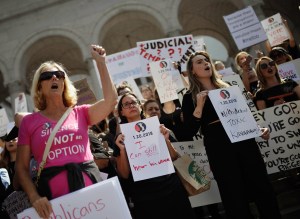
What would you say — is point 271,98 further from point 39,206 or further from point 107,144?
point 39,206

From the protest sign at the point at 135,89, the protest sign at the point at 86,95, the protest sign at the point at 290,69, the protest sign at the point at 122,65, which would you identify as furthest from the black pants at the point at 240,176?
the protest sign at the point at 122,65

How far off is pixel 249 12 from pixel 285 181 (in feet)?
15.3

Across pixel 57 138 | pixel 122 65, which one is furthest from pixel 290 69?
pixel 57 138

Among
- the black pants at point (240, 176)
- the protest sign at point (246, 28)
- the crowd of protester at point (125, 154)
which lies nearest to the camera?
the crowd of protester at point (125, 154)

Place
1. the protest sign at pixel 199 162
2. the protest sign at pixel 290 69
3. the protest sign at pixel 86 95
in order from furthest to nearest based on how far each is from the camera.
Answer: the protest sign at pixel 290 69 < the protest sign at pixel 86 95 < the protest sign at pixel 199 162

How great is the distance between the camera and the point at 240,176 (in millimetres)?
2902

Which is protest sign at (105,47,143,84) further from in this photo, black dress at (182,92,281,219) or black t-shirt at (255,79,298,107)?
black dress at (182,92,281,219)

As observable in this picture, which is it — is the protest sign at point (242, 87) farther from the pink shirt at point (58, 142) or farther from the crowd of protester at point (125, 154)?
the pink shirt at point (58, 142)

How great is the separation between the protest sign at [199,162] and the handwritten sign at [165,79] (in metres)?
1.18

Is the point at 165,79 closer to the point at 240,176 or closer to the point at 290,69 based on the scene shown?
the point at 290,69

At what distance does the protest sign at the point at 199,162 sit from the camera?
12.6 feet

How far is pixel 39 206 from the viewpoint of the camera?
1.96 m

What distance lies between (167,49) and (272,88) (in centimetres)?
258

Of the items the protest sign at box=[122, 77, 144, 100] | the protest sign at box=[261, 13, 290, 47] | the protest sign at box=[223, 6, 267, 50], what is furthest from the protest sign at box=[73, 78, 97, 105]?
the protest sign at box=[261, 13, 290, 47]
